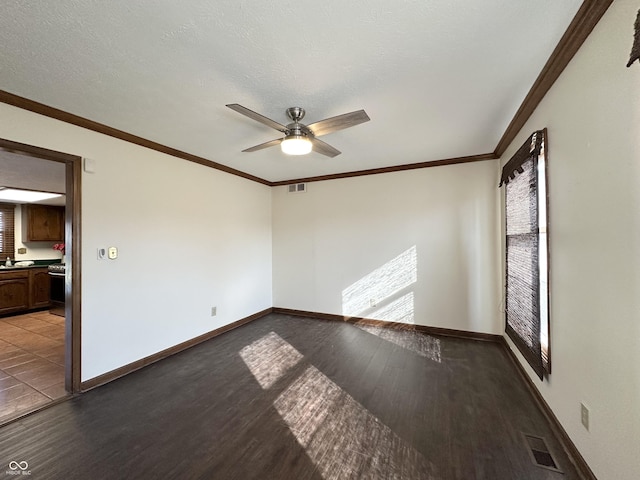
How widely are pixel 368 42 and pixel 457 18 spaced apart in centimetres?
47

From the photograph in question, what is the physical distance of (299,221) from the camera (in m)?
4.94

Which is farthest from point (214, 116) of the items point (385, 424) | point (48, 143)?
point (385, 424)

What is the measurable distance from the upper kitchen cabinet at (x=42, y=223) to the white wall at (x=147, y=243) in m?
4.90

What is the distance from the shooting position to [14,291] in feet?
16.4

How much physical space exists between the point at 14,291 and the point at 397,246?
6.97m

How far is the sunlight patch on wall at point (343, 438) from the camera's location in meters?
1.61

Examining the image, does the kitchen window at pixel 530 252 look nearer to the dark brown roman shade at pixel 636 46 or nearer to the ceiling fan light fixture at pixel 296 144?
the dark brown roman shade at pixel 636 46

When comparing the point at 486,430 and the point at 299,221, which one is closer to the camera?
the point at 486,430

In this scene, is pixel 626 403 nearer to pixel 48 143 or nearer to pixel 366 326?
pixel 366 326

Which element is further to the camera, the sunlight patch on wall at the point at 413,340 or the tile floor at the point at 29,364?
the sunlight patch on wall at the point at 413,340

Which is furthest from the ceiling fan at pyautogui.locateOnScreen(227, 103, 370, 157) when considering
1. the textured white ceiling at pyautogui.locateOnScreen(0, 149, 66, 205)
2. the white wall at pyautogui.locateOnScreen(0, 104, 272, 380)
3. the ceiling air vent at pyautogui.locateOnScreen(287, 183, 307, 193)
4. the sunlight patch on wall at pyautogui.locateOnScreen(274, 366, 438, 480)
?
the textured white ceiling at pyautogui.locateOnScreen(0, 149, 66, 205)

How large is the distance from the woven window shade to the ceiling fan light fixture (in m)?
6.98

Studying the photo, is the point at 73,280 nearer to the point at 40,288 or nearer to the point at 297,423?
the point at 297,423

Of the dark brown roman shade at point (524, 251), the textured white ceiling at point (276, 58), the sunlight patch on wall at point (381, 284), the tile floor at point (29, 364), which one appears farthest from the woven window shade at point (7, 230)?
the dark brown roman shade at point (524, 251)
